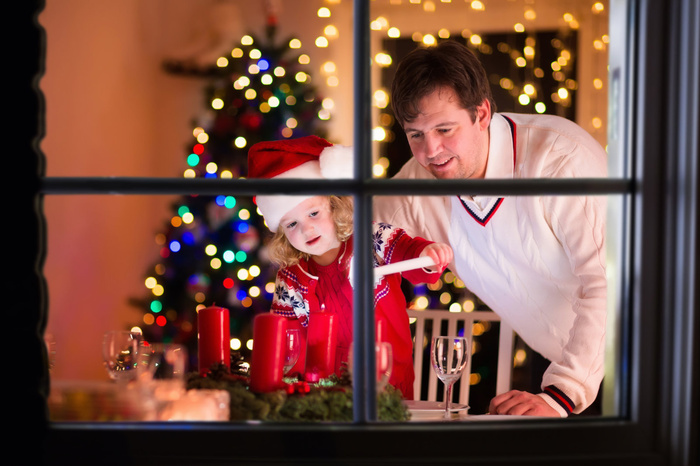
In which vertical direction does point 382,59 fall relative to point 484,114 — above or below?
above

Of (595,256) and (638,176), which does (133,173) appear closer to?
(595,256)

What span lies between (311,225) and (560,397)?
90 centimetres

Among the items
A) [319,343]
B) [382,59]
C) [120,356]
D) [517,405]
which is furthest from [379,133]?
[120,356]

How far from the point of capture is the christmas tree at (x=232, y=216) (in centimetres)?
343

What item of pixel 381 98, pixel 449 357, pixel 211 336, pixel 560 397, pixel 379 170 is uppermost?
pixel 381 98

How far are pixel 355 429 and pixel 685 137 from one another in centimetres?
55

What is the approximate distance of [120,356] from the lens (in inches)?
56.3

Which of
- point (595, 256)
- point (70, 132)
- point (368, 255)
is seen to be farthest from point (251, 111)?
point (368, 255)

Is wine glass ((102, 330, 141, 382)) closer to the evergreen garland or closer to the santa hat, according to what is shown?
the evergreen garland

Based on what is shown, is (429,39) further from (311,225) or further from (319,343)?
(319,343)

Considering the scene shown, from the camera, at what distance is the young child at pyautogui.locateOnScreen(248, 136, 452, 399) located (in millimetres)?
2061

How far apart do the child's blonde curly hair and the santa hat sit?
0.12 metres

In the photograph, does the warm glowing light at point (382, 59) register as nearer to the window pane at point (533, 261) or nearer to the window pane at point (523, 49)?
the window pane at point (523, 49)

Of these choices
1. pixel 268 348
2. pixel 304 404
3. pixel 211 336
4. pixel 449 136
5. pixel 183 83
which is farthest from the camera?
pixel 183 83
